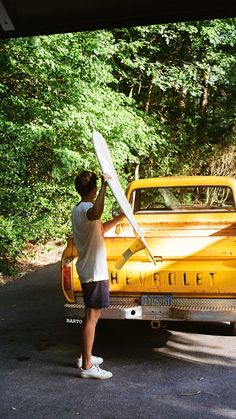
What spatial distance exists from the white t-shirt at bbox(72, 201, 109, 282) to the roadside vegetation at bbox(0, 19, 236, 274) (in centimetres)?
490

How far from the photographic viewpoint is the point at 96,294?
14.4ft

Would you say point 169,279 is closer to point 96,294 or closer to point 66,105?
point 96,294

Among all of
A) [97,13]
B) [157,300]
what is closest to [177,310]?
[157,300]

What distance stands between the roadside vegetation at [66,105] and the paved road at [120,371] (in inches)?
136

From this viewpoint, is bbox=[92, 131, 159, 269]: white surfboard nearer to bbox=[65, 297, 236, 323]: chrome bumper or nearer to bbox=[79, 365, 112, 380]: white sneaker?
bbox=[65, 297, 236, 323]: chrome bumper

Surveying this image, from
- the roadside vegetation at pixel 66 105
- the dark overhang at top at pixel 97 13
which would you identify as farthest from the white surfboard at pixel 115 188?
the roadside vegetation at pixel 66 105

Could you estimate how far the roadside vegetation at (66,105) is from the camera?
9.62 m

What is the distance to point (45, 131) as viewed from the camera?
1008 centimetres

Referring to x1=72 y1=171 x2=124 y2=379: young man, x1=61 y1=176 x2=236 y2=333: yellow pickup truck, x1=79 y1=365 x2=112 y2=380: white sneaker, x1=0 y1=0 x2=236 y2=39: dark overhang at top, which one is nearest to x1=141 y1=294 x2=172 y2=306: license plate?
x1=61 y1=176 x2=236 y2=333: yellow pickup truck

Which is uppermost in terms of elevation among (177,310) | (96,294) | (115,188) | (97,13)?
(97,13)

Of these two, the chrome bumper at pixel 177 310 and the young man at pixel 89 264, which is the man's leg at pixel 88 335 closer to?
the young man at pixel 89 264

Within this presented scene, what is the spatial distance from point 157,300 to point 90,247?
0.92m

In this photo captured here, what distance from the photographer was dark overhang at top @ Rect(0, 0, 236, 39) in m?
3.50

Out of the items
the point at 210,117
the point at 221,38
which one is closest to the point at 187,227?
the point at 221,38
